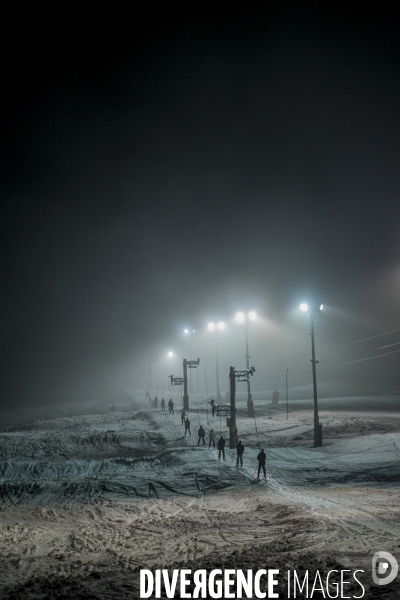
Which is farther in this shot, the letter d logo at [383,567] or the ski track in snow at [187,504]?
the ski track in snow at [187,504]

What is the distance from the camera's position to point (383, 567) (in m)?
8.96

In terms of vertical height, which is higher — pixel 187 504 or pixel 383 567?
pixel 383 567

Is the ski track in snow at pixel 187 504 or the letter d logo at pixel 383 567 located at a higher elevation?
the letter d logo at pixel 383 567

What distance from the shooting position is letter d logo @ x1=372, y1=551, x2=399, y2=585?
8.39 metres

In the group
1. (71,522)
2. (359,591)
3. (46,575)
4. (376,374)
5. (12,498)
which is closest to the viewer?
(359,591)

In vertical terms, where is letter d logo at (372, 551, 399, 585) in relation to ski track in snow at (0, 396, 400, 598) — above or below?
above

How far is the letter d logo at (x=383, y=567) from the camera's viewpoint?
8.39m

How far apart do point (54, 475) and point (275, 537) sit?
14.7 m


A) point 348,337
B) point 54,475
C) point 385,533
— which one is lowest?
point 54,475

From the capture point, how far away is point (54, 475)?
22562 mm

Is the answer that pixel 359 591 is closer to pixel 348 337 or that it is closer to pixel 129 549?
pixel 129 549

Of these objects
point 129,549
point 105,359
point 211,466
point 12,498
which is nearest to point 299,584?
point 129,549

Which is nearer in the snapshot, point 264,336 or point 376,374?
point 376,374

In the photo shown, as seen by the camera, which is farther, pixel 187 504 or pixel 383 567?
pixel 187 504
